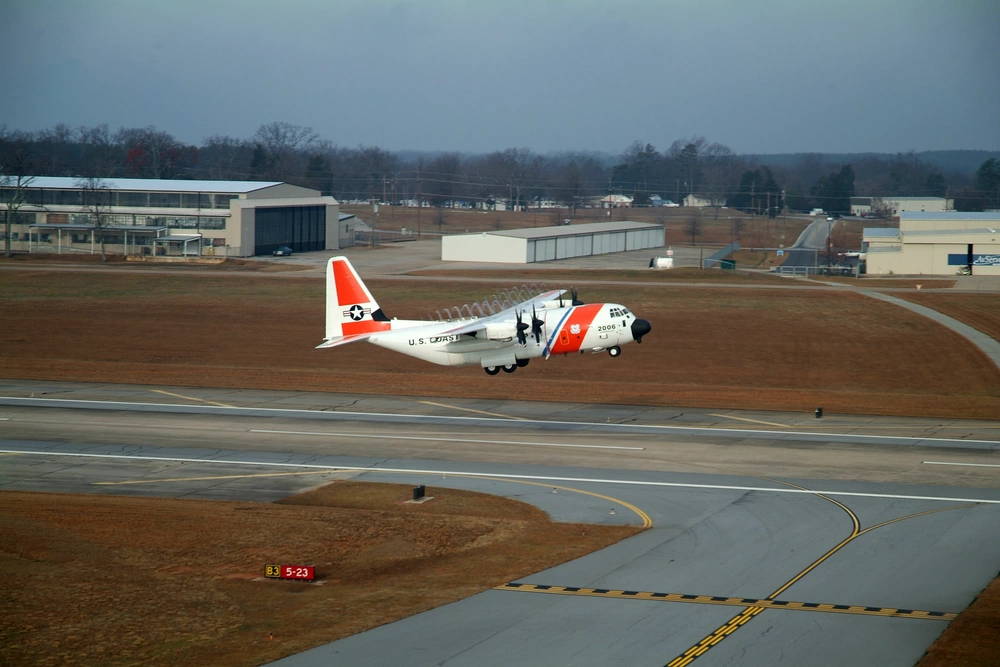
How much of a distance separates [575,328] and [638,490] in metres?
13.4

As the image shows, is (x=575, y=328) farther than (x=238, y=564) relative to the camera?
Yes

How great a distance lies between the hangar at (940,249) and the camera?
5212 inches

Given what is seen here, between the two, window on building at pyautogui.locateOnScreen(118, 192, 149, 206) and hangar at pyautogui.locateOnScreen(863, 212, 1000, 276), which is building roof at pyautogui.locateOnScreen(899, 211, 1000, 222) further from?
window on building at pyautogui.locateOnScreen(118, 192, 149, 206)

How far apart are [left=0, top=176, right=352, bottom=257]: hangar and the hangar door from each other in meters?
0.15

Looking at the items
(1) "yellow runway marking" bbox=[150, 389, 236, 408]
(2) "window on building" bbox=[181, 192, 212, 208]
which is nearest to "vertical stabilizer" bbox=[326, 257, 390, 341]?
(1) "yellow runway marking" bbox=[150, 389, 236, 408]

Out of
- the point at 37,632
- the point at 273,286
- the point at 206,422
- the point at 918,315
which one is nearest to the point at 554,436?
the point at 206,422

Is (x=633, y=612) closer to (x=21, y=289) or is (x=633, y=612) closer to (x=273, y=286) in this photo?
(x=273, y=286)

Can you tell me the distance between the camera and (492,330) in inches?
2205

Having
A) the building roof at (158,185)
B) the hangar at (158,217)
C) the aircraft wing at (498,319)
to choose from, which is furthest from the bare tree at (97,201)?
the aircraft wing at (498,319)

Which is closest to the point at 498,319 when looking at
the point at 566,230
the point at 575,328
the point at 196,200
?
the point at 575,328

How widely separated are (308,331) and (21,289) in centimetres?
4473

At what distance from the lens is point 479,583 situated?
3309 centimetres

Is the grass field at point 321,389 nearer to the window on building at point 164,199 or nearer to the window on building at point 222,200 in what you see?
the window on building at point 222,200

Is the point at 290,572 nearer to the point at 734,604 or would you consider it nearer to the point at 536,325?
the point at 734,604
